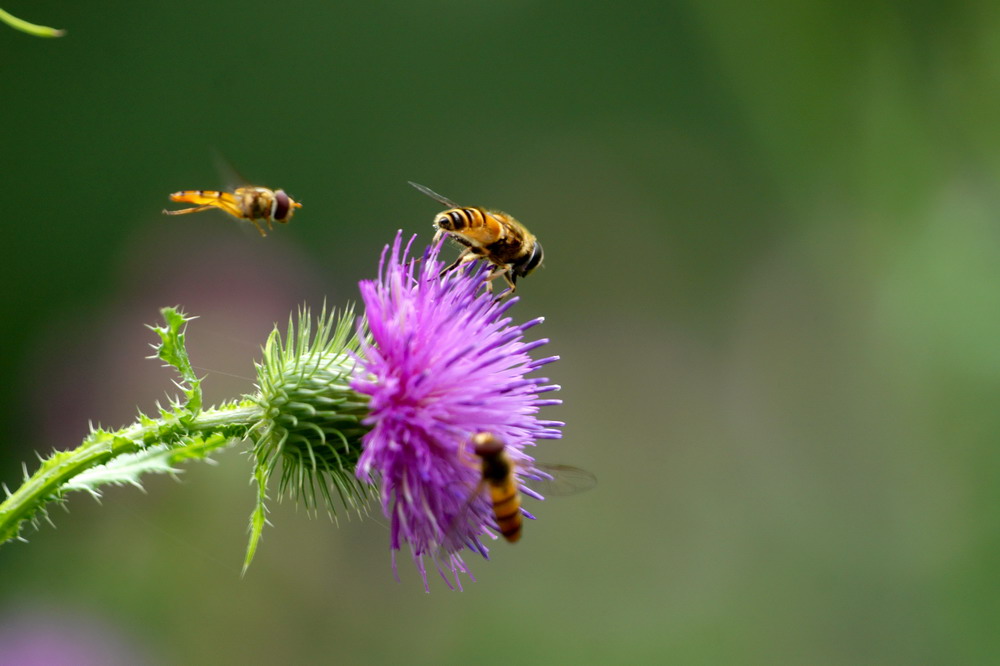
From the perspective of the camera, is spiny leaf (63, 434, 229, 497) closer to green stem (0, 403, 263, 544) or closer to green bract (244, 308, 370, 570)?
green stem (0, 403, 263, 544)

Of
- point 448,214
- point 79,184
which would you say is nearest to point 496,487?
point 448,214

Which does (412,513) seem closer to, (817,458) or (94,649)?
(94,649)

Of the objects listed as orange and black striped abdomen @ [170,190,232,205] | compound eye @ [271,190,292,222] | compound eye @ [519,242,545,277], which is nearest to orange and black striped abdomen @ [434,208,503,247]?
compound eye @ [519,242,545,277]

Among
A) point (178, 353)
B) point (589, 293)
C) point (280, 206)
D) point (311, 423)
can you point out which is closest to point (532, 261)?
point (280, 206)

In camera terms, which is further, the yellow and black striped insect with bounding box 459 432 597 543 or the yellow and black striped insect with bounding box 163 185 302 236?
the yellow and black striped insect with bounding box 163 185 302 236

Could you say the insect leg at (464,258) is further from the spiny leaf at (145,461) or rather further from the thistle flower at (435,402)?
the spiny leaf at (145,461)
